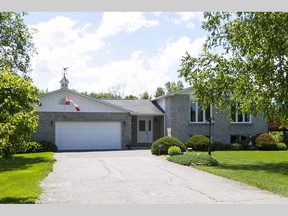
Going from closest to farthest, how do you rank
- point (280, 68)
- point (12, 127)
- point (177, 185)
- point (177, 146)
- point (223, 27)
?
point (12, 127) → point (177, 185) → point (280, 68) → point (223, 27) → point (177, 146)

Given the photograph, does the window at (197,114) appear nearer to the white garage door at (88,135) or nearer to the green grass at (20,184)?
the white garage door at (88,135)

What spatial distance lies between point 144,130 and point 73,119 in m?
6.81

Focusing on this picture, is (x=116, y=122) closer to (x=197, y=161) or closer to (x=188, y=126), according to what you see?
(x=188, y=126)

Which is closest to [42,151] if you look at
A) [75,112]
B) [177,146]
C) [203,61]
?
[75,112]

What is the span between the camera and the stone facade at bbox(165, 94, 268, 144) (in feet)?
99.3

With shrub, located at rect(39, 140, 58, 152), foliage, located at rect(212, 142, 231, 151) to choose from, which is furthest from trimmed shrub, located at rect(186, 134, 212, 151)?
shrub, located at rect(39, 140, 58, 152)

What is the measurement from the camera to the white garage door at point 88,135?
29281 mm

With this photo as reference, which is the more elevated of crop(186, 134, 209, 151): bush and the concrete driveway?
crop(186, 134, 209, 151): bush

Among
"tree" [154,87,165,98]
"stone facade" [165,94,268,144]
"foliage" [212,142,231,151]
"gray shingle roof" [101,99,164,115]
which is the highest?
"tree" [154,87,165,98]

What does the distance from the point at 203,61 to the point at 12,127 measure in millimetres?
12372

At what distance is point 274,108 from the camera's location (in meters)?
17.9

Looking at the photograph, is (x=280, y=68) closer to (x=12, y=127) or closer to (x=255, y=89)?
(x=255, y=89)

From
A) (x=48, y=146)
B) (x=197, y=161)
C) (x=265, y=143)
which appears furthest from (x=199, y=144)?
(x=48, y=146)

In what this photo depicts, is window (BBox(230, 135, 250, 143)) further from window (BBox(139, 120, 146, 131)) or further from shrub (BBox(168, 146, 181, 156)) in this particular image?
shrub (BBox(168, 146, 181, 156))
